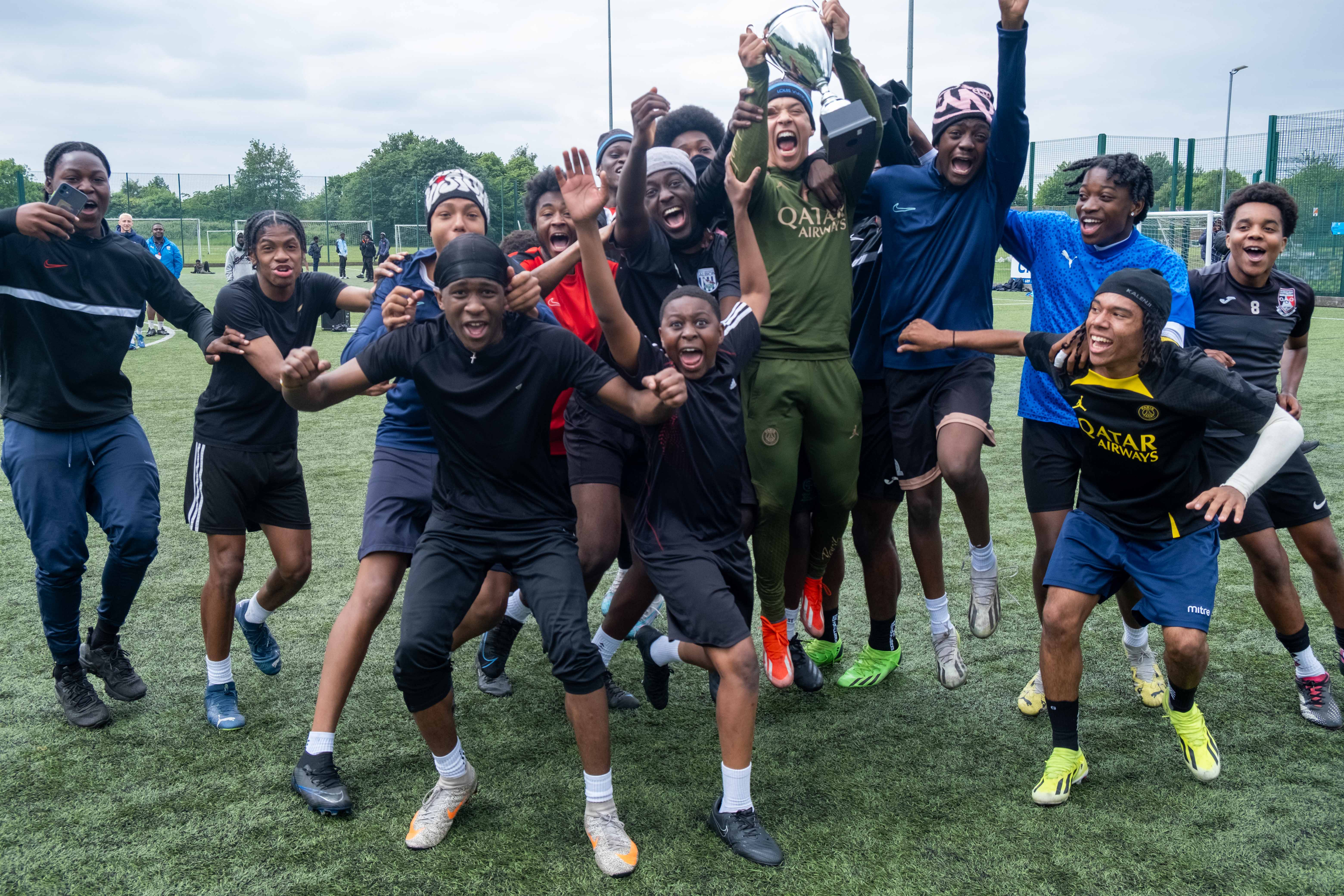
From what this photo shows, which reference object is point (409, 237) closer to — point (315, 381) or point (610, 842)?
point (315, 381)

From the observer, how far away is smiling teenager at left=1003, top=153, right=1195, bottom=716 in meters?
4.39

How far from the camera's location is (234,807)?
3775 millimetres

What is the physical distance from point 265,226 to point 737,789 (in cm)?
319

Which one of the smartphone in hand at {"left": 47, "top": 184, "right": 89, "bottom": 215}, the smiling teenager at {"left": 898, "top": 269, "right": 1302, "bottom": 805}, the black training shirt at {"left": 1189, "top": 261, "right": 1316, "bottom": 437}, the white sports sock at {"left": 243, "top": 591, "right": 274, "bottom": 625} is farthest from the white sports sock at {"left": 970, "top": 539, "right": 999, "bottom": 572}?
the smartphone in hand at {"left": 47, "top": 184, "right": 89, "bottom": 215}

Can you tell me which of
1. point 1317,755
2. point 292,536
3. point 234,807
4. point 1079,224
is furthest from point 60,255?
point 1317,755

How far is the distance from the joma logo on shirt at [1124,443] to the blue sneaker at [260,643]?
3968 mm

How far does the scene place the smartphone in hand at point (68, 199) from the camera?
4473 mm

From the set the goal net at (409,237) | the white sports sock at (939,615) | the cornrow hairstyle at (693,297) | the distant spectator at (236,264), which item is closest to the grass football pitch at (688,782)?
the white sports sock at (939,615)

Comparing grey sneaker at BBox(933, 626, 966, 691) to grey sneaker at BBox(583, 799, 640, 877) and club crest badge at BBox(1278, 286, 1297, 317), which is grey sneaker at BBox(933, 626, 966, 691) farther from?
club crest badge at BBox(1278, 286, 1297, 317)

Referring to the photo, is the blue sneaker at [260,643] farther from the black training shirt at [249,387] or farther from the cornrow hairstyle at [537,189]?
the cornrow hairstyle at [537,189]

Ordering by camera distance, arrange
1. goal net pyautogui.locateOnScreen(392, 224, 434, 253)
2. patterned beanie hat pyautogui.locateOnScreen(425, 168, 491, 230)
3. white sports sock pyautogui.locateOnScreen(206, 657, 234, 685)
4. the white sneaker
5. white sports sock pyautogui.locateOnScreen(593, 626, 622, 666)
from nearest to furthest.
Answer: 1. the white sneaker
2. patterned beanie hat pyautogui.locateOnScreen(425, 168, 491, 230)
3. white sports sock pyautogui.locateOnScreen(206, 657, 234, 685)
4. white sports sock pyautogui.locateOnScreen(593, 626, 622, 666)
5. goal net pyautogui.locateOnScreen(392, 224, 434, 253)

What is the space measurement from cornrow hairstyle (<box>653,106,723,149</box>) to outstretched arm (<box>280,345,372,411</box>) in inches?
94.8

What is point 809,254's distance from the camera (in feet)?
14.6

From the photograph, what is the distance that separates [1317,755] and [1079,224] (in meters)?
2.44
